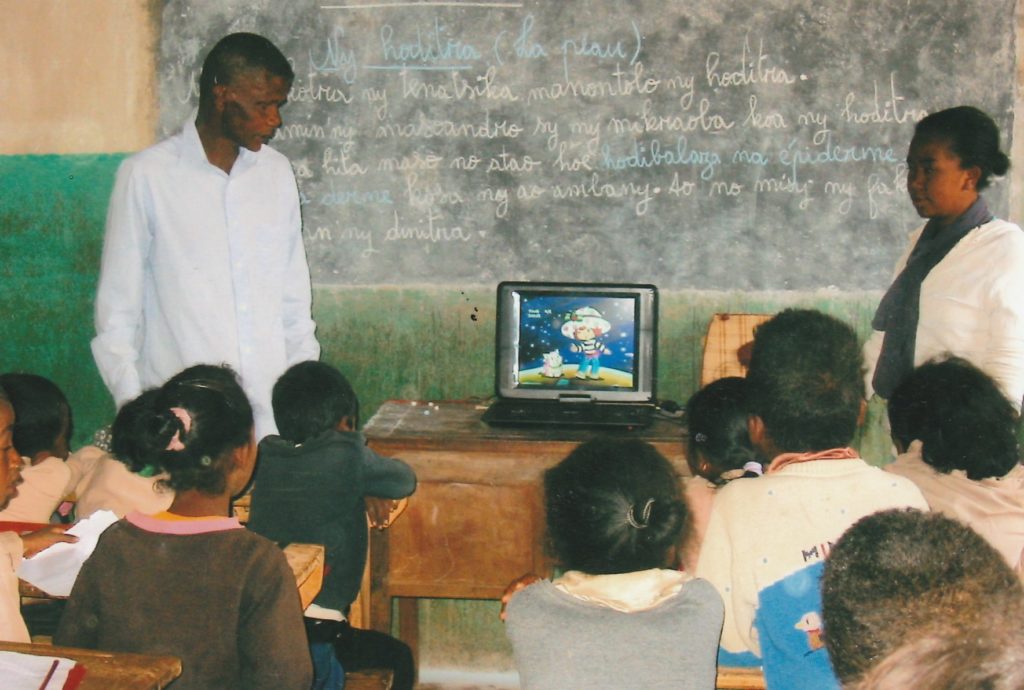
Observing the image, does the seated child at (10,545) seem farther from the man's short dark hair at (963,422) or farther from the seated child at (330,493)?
the man's short dark hair at (963,422)

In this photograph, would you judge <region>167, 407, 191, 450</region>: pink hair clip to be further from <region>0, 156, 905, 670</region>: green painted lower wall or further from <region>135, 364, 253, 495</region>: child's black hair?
<region>0, 156, 905, 670</region>: green painted lower wall

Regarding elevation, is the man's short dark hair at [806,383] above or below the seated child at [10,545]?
above

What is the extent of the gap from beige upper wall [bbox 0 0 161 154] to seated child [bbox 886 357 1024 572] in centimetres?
247

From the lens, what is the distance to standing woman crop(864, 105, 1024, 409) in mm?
2641

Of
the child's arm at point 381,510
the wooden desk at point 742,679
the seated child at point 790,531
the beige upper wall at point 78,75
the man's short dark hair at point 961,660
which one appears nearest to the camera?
the man's short dark hair at point 961,660

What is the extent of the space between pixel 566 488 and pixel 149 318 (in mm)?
1823

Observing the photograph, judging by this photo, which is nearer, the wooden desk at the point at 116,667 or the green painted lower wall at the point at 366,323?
the wooden desk at the point at 116,667

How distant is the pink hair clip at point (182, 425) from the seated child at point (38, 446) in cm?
85

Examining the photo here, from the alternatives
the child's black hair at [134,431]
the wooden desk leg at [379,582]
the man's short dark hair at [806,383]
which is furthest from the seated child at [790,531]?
the wooden desk leg at [379,582]

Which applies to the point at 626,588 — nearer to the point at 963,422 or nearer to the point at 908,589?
the point at 908,589

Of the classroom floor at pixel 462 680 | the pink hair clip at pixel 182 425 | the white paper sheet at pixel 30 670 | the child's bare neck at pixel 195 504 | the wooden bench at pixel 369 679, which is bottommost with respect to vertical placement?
the classroom floor at pixel 462 680

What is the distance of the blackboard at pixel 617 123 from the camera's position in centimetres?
329

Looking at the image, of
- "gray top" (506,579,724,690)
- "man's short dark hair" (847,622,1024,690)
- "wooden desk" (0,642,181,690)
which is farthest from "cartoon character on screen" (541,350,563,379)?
"man's short dark hair" (847,622,1024,690)

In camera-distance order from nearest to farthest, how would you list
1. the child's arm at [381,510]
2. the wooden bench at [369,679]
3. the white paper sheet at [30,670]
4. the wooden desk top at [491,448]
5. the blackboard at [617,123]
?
the white paper sheet at [30,670], the wooden bench at [369,679], the child's arm at [381,510], the wooden desk top at [491,448], the blackboard at [617,123]
